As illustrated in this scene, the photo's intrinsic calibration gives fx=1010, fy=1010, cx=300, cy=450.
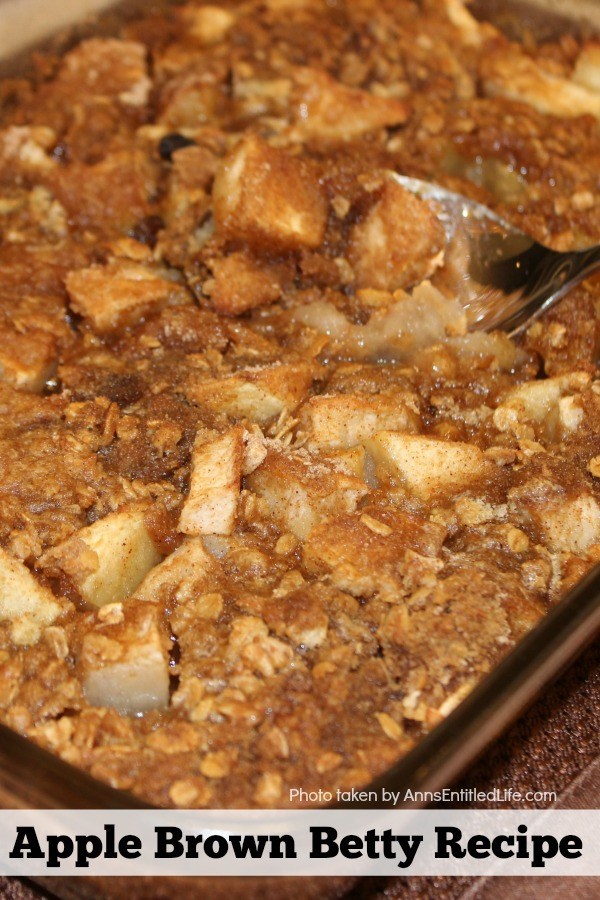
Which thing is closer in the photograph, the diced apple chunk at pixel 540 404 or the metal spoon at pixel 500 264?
the diced apple chunk at pixel 540 404

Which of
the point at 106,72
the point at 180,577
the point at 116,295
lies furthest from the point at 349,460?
the point at 106,72

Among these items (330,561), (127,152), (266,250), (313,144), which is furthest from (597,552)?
(127,152)

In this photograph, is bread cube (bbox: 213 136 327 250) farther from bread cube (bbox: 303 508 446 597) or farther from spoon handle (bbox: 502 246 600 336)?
bread cube (bbox: 303 508 446 597)

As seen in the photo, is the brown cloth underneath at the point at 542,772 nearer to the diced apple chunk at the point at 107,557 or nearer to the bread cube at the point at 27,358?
the diced apple chunk at the point at 107,557

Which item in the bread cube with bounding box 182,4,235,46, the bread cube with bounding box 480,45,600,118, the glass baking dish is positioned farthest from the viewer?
the bread cube with bounding box 182,4,235,46

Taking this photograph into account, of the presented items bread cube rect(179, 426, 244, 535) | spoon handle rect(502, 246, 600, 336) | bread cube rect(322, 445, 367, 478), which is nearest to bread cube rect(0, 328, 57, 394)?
bread cube rect(179, 426, 244, 535)

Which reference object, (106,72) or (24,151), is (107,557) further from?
(106,72)

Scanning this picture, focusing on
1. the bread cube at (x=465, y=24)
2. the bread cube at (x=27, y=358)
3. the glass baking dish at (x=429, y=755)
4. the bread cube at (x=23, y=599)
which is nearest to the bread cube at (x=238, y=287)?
the bread cube at (x=27, y=358)
